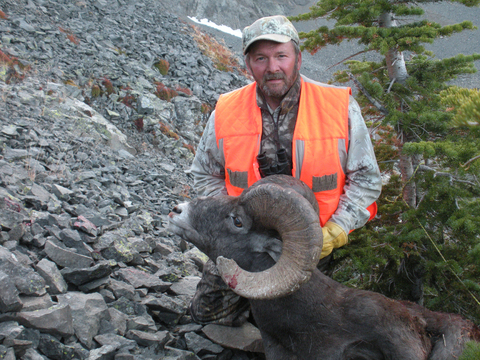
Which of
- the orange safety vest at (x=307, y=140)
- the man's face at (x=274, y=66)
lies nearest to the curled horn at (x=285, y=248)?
the orange safety vest at (x=307, y=140)

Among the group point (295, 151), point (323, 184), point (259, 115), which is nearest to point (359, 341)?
point (323, 184)

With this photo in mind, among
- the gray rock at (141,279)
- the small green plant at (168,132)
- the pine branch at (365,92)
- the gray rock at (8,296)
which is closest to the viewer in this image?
the gray rock at (8,296)

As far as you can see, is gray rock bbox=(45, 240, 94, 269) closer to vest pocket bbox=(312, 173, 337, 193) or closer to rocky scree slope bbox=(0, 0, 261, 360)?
rocky scree slope bbox=(0, 0, 261, 360)

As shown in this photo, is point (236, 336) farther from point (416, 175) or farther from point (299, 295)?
point (416, 175)

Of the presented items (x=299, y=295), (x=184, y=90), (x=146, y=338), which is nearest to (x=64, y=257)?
(x=146, y=338)

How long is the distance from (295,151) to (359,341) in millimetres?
1903

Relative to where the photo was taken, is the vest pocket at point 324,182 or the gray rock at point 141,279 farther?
the gray rock at point 141,279

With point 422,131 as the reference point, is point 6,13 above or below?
above

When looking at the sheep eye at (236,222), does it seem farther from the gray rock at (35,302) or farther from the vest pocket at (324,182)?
the gray rock at (35,302)

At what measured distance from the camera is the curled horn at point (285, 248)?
303cm

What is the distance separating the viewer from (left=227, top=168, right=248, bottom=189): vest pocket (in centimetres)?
445

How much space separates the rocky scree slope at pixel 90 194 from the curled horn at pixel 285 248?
4.50ft

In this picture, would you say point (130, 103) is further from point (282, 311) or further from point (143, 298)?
point (282, 311)

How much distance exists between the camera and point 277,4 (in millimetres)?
66750
